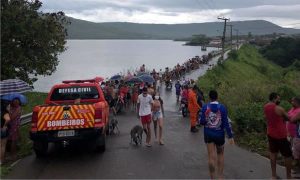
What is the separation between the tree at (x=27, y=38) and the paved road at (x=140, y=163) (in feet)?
20.1

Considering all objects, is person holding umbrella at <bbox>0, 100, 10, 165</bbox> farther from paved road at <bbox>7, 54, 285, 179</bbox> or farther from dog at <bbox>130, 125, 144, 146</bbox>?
dog at <bbox>130, 125, 144, 146</bbox>

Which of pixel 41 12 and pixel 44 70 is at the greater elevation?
pixel 41 12

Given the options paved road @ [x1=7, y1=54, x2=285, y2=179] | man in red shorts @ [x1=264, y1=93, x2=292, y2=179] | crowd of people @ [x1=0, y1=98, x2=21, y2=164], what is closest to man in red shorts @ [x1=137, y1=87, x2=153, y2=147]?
paved road @ [x1=7, y1=54, x2=285, y2=179]

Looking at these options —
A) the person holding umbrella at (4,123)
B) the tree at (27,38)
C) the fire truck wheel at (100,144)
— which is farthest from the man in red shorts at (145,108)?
the tree at (27,38)

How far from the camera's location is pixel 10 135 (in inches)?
451

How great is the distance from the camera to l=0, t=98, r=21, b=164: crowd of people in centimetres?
1056

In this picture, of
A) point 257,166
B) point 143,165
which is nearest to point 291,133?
point 257,166

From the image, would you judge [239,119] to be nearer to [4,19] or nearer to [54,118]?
[54,118]

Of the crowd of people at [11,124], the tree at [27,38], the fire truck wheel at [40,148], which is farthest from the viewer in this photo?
the tree at [27,38]

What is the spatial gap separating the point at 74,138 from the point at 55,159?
2.49ft

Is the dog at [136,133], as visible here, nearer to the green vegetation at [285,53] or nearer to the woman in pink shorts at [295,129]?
the woman in pink shorts at [295,129]

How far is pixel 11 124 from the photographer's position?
1141 cm

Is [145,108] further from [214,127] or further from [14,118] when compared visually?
[214,127]

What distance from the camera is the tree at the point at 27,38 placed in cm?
1755
